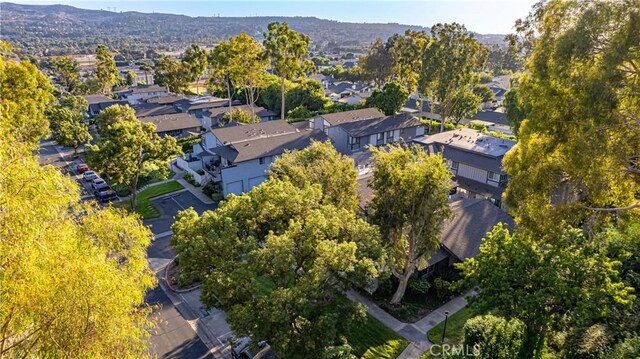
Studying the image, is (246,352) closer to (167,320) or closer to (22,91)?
(167,320)

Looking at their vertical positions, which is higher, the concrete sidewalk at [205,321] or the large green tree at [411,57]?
the large green tree at [411,57]

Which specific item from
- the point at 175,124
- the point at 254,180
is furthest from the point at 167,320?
the point at 175,124

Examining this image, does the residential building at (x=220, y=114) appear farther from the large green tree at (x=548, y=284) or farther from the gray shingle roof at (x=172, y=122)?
the large green tree at (x=548, y=284)

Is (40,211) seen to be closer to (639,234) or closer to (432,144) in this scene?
(639,234)

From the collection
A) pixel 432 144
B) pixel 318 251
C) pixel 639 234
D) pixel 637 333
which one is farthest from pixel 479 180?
pixel 318 251

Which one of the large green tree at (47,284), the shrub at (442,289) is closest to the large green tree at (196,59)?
the shrub at (442,289)

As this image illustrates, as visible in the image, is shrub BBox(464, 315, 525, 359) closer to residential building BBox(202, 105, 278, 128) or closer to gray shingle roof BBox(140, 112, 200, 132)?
residential building BBox(202, 105, 278, 128)
